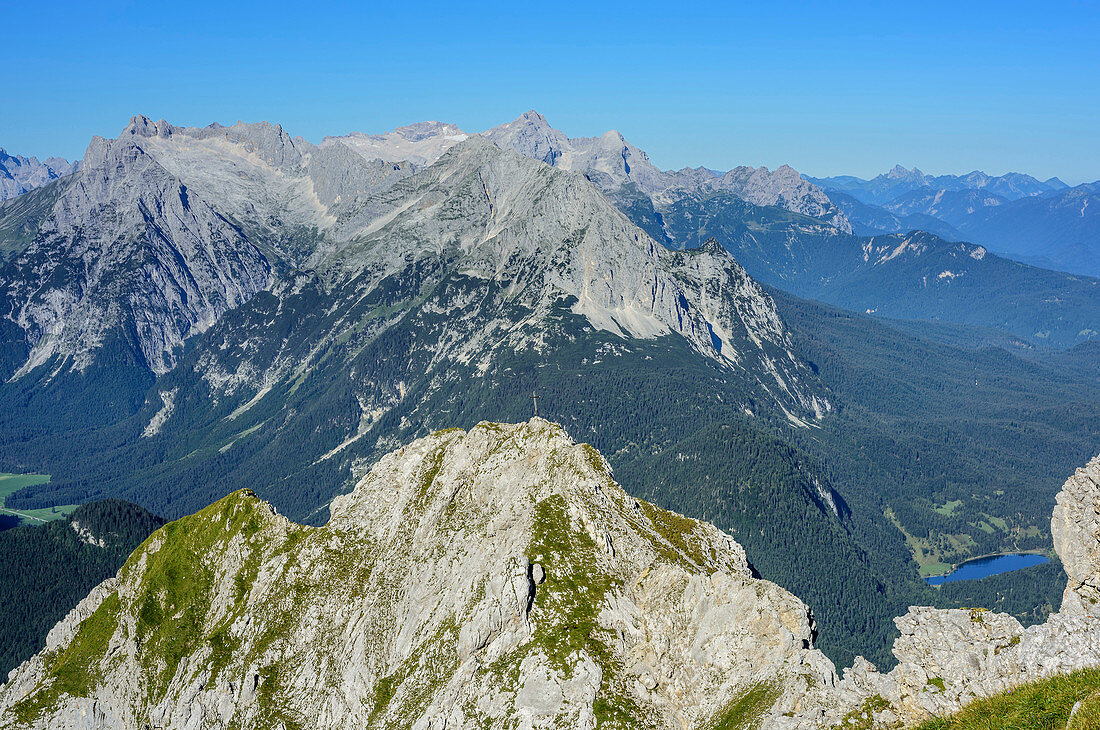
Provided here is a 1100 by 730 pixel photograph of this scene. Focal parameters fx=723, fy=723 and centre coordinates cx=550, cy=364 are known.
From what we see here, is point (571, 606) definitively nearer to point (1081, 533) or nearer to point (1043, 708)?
point (1081, 533)

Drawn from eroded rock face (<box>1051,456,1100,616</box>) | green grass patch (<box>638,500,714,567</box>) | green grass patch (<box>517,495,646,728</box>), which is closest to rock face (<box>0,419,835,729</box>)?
green grass patch (<box>517,495,646,728</box>)

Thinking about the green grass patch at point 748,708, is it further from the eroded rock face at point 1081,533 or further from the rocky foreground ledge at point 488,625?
the eroded rock face at point 1081,533

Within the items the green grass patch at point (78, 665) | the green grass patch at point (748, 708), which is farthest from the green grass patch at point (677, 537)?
the green grass patch at point (78, 665)

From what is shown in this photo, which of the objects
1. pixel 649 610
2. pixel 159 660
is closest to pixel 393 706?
pixel 649 610

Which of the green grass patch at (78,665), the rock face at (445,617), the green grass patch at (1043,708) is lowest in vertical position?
the green grass patch at (78,665)

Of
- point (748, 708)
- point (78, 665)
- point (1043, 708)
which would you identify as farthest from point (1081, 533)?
point (78, 665)

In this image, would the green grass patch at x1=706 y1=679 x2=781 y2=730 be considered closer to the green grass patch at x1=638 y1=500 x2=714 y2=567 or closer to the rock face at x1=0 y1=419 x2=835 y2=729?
the rock face at x1=0 y1=419 x2=835 y2=729
